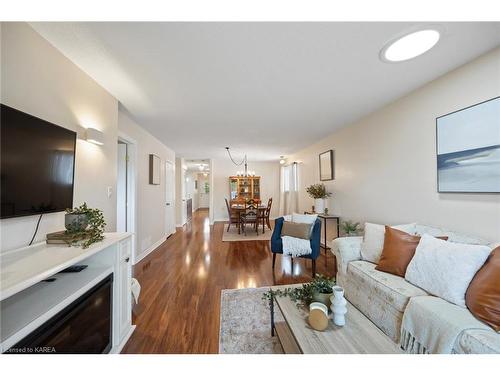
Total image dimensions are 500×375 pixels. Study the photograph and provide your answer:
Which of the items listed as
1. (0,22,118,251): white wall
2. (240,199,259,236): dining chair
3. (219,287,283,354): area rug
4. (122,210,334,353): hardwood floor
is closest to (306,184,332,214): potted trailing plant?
(122,210,334,353): hardwood floor

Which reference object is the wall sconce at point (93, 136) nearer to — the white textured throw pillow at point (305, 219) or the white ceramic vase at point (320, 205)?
the white textured throw pillow at point (305, 219)

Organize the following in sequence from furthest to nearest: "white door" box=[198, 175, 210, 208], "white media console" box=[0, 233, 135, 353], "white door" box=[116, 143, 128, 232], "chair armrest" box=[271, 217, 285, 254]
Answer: "white door" box=[198, 175, 210, 208], "white door" box=[116, 143, 128, 232], "chair armrest" box=[271, 217, 285, 254], "white media console" box=[0, 233, 135, 353]

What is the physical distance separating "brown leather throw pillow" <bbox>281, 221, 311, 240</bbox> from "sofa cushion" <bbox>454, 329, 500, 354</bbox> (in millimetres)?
1809

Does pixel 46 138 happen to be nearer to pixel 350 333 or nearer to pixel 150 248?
pixel 350 333

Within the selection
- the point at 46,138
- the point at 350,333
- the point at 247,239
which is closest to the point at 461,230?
the point at 350,333

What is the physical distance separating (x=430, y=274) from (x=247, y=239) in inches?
148

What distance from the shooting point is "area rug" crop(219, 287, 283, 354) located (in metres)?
1.45

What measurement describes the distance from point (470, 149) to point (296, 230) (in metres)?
1.99

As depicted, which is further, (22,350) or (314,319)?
(314,319)

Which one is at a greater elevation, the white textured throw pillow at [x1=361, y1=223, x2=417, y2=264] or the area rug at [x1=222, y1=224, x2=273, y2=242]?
the white textured throw pillow at [x1=361, y1=223, x2=417, y2=264]

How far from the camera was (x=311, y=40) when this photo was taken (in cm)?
136

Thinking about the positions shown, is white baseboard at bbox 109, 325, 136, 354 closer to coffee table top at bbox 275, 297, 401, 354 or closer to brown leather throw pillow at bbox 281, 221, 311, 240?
coffee table top at bbox 275, 297, 401, 354

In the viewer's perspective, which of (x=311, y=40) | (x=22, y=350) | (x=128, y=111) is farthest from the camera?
(x=128, y=111)

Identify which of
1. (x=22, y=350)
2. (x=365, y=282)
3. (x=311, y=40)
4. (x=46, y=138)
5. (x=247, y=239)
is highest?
(x=311, y=40)
